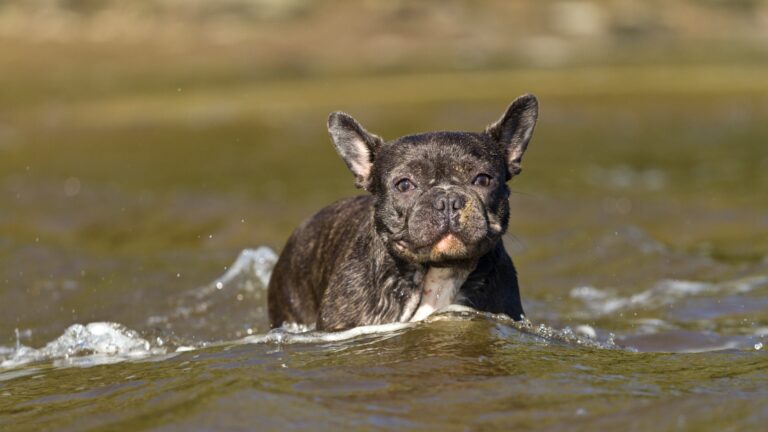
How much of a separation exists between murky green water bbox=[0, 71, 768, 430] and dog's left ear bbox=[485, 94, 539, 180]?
1197 mm

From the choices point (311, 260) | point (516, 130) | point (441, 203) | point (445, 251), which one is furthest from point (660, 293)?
point (441, 203)

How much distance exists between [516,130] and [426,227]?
4.83 feet

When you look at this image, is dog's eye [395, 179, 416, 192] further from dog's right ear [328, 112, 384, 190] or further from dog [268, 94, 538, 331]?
dog's right ear [328, 112, 384, 190]

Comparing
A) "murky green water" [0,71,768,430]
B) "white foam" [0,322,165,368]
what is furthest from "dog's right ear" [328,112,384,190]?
"white foam" [0,322,165,368]

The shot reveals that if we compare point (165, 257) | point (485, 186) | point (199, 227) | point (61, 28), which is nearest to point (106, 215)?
point (199, 227)

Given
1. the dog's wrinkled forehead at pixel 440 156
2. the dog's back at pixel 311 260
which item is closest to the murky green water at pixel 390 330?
the dog's back at pixel 311 260

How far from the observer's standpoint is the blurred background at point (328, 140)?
544 inches

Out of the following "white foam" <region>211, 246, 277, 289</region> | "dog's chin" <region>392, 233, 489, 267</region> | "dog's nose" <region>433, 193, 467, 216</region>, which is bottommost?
"white foam" <region>211, 246, 277, 289</region>

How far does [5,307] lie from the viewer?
1306 centimetres

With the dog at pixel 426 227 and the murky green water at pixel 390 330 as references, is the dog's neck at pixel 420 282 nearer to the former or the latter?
the dog at pixel 426 227

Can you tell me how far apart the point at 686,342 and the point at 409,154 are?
3.77 metres

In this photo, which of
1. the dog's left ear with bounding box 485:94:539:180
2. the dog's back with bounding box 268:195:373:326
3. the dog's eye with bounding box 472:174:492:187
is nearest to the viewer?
the dog's eye with bounding box 472:174:492:187

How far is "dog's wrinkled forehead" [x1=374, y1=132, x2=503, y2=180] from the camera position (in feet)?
27.2

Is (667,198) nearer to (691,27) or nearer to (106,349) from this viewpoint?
(106,349)
